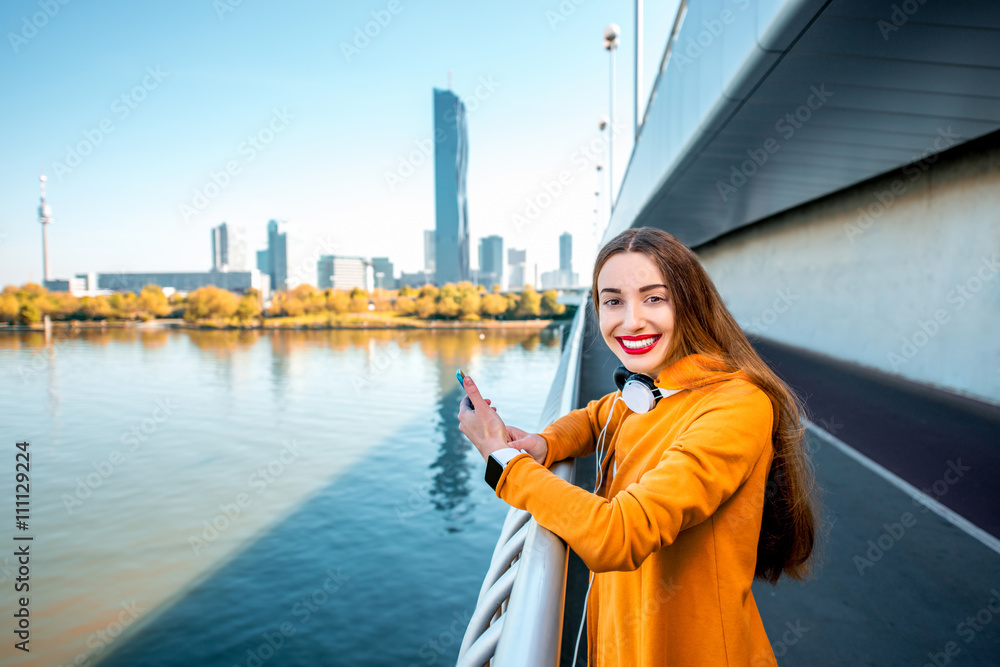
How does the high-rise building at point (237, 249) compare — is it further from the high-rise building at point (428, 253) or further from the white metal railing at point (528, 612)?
the white metal railing at point (528, 612)

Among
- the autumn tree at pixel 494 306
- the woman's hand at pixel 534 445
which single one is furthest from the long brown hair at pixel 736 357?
the autumn tree at pixel 494 306

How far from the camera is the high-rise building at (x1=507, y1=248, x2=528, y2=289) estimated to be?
148 m

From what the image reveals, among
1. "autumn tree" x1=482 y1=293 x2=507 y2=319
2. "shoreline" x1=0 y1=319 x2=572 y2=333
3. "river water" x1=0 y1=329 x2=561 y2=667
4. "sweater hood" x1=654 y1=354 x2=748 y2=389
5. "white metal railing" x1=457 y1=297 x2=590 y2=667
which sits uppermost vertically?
"autumn tree" x1=482 y1=293 x2=507 y2=319

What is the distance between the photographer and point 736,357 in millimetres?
1337

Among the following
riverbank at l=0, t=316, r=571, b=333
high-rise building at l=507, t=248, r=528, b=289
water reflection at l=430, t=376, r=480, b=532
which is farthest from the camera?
high-rise building at l=507, t=248, r=528, b=289

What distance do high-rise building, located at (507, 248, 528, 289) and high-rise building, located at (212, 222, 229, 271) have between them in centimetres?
9849

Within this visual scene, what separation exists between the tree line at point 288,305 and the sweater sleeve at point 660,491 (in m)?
97.4

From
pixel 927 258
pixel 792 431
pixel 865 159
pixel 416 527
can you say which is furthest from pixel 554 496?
pixel 416 527

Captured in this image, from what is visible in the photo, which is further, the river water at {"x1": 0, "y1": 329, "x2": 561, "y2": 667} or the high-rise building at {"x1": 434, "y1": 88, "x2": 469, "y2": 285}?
the high-rise building at {"x1": 434, "y1": 88, "x2": 469, "y2": 285}

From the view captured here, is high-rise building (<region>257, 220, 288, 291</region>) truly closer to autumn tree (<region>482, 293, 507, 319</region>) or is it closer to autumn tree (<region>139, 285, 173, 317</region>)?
autumn tree (<region>139, 285, 173, 317</region>)

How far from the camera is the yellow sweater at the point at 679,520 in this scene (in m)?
1.04

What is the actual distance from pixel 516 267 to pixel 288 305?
68.5 meters

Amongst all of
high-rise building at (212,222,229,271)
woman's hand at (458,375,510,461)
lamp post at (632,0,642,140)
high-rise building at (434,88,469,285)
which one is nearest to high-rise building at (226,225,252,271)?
high-rise building at (212,222,229,271)

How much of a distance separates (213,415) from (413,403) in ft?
39.4
